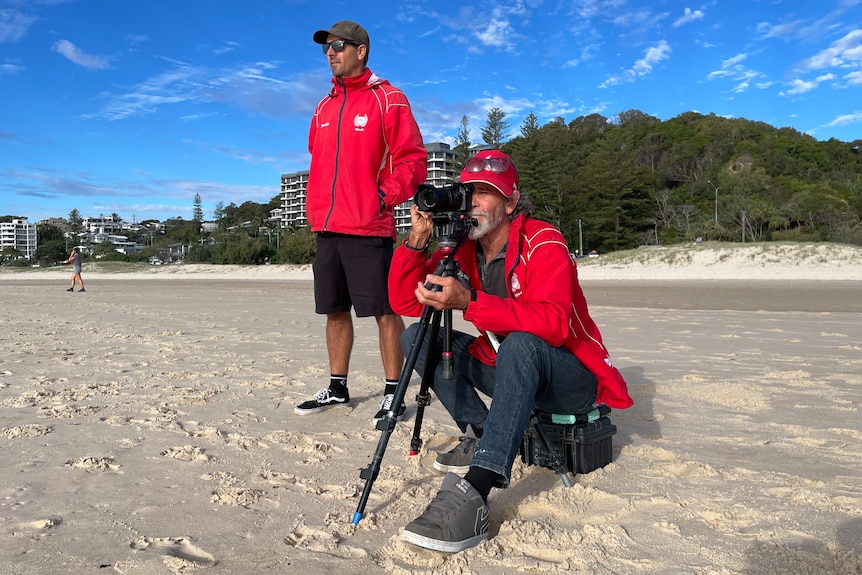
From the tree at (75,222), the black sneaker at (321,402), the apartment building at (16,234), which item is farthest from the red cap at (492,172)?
the apartment building at (16,234)

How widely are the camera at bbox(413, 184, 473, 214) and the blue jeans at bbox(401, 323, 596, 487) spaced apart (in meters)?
0.45

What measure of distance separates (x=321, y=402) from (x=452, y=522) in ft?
5.91

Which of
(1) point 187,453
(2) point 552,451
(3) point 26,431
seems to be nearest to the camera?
(2) point 552,451

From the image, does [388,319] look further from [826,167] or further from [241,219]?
[241,219]

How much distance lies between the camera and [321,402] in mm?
3459

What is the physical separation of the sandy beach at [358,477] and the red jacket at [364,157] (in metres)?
1.09

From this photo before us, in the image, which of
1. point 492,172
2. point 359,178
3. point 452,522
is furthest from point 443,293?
point 359,178

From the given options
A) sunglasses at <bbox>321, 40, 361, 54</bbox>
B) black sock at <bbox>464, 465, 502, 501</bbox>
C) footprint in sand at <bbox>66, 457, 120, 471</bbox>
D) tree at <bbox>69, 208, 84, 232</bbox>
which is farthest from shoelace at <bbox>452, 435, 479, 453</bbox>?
tree at <bbox>69, 208, 84, 232</bbox>

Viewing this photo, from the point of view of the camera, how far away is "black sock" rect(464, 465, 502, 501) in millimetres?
1908

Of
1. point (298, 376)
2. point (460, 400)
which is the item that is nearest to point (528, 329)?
point (460, 400)

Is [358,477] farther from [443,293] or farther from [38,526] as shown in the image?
[38,526]

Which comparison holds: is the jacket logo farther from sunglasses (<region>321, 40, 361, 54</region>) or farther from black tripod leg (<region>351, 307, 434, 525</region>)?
sunglasses (<region>321, 40, 361, 54</region>)

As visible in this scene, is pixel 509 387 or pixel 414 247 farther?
pixel 414 247

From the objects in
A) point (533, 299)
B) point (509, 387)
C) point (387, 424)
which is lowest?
point (387, 424)
